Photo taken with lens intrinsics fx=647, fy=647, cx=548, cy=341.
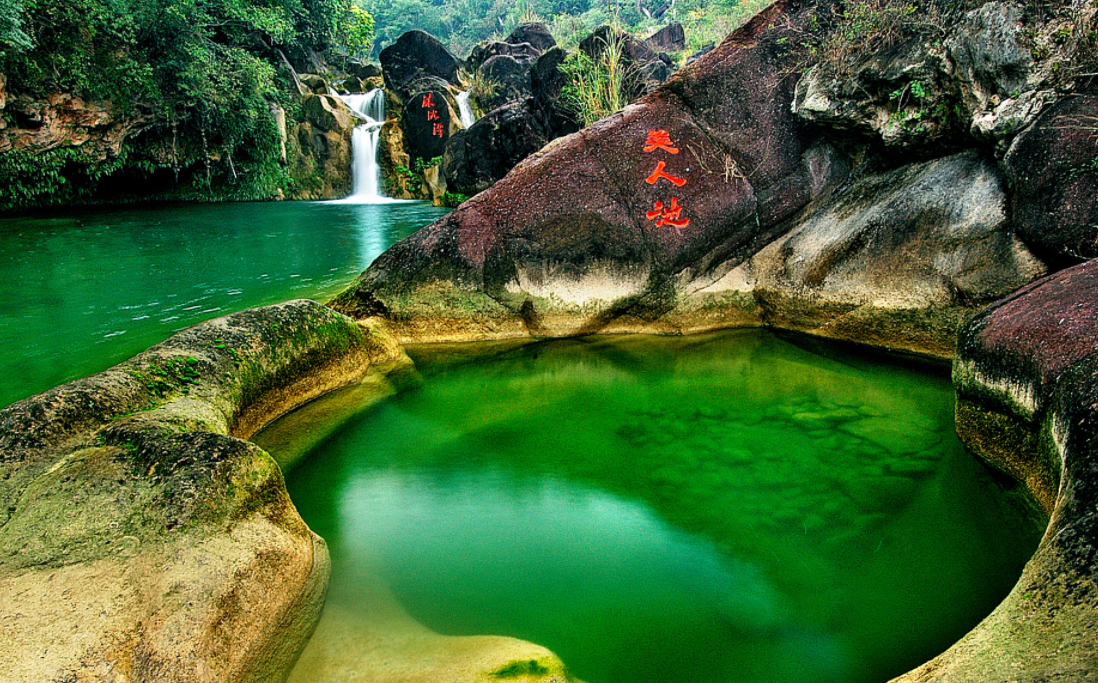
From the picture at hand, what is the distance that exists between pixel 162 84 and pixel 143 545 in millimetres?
16750

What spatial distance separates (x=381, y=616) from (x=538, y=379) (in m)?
2.59

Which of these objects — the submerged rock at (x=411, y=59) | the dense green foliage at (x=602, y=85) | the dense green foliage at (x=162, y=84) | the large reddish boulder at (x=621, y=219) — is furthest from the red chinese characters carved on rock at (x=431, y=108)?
the large reddish boulder at (x=621, y=219)

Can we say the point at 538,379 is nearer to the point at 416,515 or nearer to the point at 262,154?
the point at 416,515

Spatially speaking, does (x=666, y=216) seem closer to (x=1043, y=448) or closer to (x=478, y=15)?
(x=1043, y=448)

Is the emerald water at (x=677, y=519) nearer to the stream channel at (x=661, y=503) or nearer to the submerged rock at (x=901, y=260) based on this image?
the stream channel at (x=661, y=503)

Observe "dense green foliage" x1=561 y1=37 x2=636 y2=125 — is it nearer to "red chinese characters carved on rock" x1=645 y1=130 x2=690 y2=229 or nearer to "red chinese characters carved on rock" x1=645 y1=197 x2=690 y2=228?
"red chinese characters carved on rock" x1=645 y1=130 x2=690 y2=229

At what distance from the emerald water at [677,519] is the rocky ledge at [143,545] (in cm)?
29

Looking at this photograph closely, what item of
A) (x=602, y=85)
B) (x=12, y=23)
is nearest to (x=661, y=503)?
(x=602, y=85)

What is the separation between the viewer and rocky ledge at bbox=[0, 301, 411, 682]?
205 cm

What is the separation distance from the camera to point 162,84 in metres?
15.5

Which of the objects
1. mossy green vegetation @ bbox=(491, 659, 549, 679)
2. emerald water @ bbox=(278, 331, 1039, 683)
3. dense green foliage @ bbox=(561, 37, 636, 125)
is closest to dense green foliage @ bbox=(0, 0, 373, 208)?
dense green foliage @ bbox=(561, 37, 636, 125)

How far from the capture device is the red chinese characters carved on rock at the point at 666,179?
5500 mm

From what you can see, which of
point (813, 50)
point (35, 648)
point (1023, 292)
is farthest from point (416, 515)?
point (813, 50)

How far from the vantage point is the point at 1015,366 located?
308 cm
